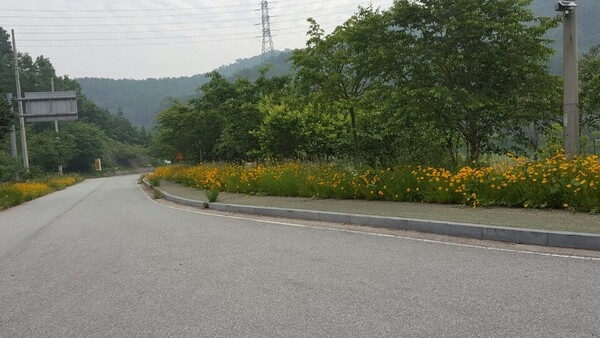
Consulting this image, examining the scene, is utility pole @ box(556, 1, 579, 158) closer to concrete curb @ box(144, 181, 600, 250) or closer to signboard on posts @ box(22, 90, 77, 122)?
concrete curb @ box(144, 181, 600, 250)

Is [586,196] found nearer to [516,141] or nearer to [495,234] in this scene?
[495,234]

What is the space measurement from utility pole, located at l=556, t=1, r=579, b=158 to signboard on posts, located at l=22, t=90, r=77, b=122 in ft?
110

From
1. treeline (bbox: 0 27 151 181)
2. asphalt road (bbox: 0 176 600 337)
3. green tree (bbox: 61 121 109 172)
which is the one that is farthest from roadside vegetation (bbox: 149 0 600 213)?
green tree (bbox: 61 121 109 172)

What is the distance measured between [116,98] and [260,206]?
185781 millimetres

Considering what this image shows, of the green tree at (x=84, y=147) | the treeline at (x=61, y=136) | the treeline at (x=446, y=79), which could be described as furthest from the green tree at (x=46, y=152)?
A: the treeline at (x=446, y=79)

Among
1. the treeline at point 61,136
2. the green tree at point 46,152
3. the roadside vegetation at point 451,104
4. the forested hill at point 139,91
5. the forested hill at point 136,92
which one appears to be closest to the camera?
the roadside vegetation at point 451,104

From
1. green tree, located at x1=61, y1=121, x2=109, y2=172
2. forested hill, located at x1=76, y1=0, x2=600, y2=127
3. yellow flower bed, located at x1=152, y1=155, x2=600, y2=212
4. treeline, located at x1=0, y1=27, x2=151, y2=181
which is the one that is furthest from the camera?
forested hill, located at x1=76, y1=0, x2=600, y2=127

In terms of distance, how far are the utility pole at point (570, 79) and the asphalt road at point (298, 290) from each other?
4649mm

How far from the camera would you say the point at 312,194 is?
1412 centimetres

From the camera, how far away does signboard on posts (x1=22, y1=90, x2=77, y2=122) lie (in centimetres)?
3438

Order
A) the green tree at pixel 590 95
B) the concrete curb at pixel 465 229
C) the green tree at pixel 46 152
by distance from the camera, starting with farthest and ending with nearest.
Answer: the green tree at pixel 46 152 < the green tree at pixel 590 95 < the concrete curb at pixel 465 229

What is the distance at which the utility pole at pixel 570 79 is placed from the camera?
9641 millimetres

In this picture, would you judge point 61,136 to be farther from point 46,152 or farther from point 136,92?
point 136,92

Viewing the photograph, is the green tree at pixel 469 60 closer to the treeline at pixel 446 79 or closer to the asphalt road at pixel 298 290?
the treeline at pixel 446 79
